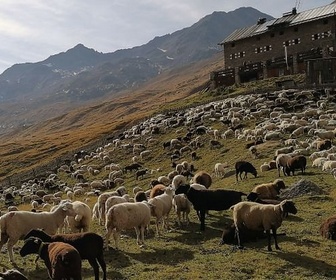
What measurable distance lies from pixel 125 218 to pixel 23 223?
4.02m

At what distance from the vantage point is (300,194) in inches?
944

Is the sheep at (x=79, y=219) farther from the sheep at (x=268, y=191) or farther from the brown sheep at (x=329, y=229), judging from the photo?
the brown sheep at (x=329, y=229)

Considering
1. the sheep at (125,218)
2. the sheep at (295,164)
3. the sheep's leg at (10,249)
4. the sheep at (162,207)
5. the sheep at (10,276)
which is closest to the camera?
the sheep at (10,276)

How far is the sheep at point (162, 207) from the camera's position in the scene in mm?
20734

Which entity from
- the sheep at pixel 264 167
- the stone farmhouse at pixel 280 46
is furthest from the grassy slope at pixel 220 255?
the stone farmhouse at pixel 280 46

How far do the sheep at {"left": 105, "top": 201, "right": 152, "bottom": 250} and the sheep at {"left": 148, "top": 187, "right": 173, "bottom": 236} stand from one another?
1.61 m

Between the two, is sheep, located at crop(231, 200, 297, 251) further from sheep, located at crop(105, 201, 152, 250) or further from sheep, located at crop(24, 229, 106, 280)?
sheep, located at crop(24, 229, 106, 280)

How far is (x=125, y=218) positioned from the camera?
18.2m

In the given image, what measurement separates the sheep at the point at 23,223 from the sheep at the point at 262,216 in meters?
7.15

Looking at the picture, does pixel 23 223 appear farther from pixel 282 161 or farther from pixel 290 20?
pixel 290 20

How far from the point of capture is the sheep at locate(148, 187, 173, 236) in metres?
20.7

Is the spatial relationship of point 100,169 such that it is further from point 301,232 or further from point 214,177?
point 301,232

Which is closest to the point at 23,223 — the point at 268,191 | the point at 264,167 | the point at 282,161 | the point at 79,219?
the point at 79,219

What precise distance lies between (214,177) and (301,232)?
57.2ft
